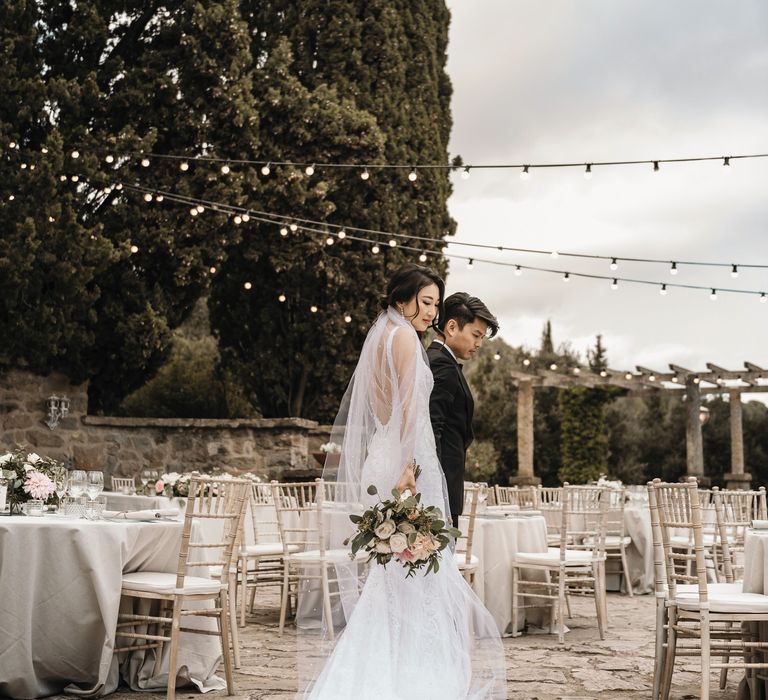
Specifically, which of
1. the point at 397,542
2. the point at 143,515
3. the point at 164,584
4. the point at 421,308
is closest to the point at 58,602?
the point at 164,584

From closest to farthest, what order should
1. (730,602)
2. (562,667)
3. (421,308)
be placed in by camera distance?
(421,308) < (730,602) < (562,667)

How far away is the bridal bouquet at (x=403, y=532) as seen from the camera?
131 inches

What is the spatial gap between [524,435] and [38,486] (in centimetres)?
1346

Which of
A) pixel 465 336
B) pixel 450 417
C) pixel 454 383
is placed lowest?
pixel 450 417

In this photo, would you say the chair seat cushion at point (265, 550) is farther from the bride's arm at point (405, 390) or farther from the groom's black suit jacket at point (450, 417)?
the bride's arm at point (405, 390)

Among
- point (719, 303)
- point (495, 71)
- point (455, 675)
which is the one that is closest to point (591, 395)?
point (719, 303)

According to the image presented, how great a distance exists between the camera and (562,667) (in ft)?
17.5

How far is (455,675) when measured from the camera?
3414 mm

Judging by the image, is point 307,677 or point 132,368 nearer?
point 307,677

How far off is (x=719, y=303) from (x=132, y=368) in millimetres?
15088

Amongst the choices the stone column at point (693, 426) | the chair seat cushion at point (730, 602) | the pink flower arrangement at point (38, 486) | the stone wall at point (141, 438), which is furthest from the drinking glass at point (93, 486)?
the stone column at point (693, 426)

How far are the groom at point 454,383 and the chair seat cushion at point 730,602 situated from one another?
1.13 metres

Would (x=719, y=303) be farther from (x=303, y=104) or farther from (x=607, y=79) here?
(x=303, y=104)

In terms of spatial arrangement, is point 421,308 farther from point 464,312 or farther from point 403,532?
point 403,532
